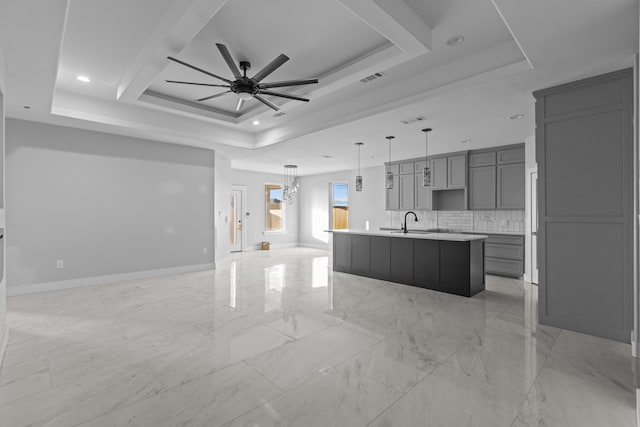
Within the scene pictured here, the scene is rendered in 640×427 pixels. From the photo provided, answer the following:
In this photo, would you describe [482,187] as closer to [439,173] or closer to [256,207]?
[439,173]

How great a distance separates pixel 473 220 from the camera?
7027 millimetres

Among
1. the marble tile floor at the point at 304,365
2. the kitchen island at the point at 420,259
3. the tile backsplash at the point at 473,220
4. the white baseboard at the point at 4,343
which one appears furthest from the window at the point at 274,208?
the white baseboard at the point at 4,343

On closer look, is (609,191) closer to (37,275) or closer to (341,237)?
(341,237)

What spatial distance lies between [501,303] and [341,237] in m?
3.01

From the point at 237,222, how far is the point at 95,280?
4.86 meters

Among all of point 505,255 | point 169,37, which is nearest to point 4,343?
point 169,37

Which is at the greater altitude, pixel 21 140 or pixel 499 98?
pixel 499 98

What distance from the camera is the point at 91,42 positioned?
10.2 feet

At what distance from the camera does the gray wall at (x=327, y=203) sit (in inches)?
361

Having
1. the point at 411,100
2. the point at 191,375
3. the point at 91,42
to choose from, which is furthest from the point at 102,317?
the point at 411,100

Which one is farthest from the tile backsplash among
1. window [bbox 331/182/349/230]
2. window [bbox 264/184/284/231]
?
window [bbox 264/184/284/231]

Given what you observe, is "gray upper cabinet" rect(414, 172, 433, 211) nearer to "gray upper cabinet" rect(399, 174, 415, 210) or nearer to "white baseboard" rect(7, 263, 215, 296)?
"gray upper cabinet" rect(399, 174, 415, 210)

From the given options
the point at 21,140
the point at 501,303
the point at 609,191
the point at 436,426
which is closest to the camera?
the point at 436,426

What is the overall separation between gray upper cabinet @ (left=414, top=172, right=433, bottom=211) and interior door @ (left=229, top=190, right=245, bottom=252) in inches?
206
